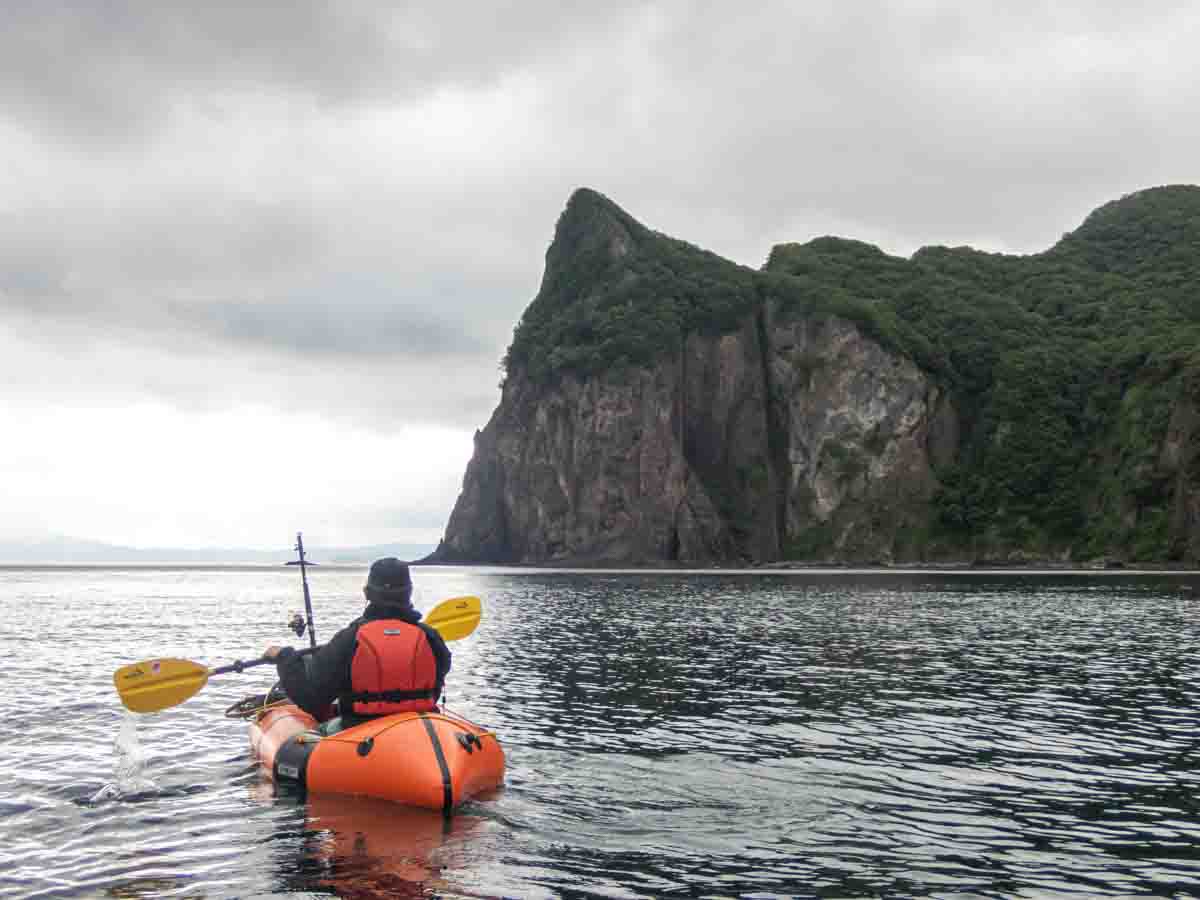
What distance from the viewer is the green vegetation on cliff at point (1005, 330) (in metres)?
128

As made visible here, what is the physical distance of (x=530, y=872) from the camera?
1108 centimetres

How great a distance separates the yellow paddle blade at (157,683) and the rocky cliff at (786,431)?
11604cm

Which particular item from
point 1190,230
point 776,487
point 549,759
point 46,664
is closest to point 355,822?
point 549,759

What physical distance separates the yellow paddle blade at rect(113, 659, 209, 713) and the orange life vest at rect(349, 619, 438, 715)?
12.2ft

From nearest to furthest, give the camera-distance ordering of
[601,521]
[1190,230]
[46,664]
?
[46,664], [601,521], [1190,230]

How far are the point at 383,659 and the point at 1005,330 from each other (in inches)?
6219

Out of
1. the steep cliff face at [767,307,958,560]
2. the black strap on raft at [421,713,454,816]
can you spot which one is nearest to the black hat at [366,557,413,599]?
the black strap on raft at [421,713,454,816]

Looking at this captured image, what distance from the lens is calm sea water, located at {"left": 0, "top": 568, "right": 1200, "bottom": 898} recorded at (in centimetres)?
1101

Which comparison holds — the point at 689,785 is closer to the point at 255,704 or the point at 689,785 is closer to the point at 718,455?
the point at 255,704

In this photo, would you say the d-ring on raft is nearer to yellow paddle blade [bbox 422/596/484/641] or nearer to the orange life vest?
the orange life vest

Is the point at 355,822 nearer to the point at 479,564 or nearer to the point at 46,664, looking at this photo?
the point at 46,664

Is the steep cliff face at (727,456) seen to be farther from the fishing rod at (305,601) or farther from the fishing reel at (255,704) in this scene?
the fishing reel at (255,704)

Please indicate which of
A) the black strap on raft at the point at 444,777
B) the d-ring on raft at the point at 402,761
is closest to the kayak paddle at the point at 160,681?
the d-ring on raft at the point at 402,761

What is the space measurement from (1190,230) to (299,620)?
616ft
